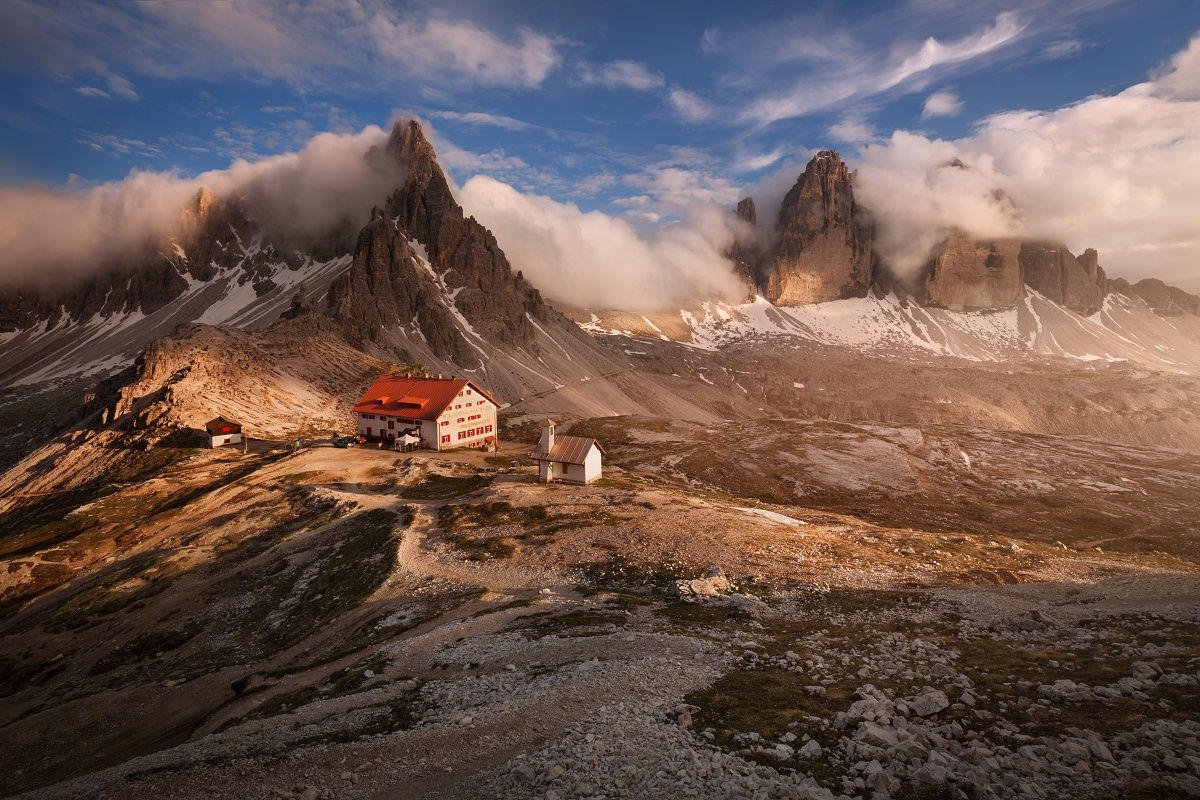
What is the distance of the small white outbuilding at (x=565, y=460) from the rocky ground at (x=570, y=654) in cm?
482

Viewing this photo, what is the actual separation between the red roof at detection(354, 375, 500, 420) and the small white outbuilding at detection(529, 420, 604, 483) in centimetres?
2479

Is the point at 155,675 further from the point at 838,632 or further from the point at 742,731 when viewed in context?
the point at 838,632

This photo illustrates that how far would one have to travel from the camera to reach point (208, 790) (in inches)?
542

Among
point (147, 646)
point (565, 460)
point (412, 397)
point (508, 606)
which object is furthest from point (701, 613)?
point (412, 397)

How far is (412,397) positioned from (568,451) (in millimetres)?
34010

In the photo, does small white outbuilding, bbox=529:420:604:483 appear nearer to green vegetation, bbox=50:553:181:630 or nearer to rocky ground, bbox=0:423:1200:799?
rocky ground, bbox=0:423:1200:799

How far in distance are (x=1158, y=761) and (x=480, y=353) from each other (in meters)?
193

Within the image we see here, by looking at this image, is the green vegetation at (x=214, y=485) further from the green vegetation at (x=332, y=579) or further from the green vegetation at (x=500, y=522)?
the green vegetation at (x=500, y=522)

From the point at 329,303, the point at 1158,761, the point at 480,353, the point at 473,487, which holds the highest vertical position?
the point at 329,303

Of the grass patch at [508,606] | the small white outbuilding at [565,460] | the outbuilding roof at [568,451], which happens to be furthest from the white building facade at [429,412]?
the grass patch at [508,606]

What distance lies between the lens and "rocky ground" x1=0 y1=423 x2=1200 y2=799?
12.4 meters

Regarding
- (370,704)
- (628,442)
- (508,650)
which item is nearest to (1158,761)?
(508,650)

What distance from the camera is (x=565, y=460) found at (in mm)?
59812

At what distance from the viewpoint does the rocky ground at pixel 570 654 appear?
1240cm
